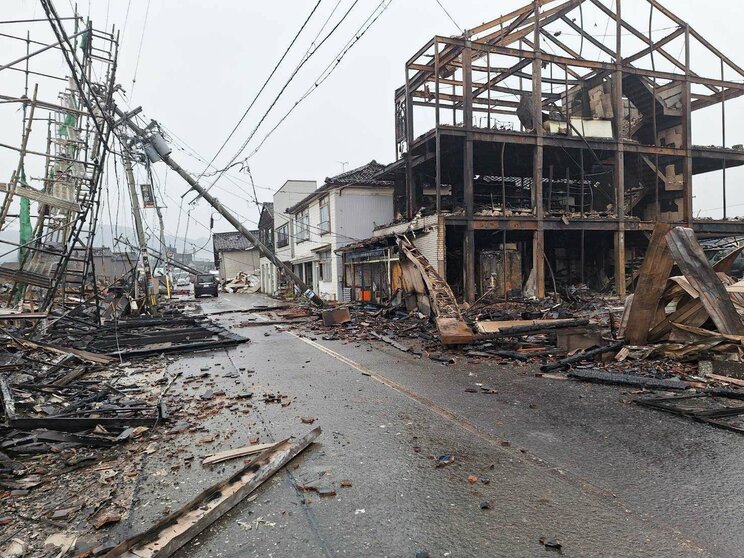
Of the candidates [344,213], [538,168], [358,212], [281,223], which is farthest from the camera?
[281,223]

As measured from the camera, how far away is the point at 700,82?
2184cm

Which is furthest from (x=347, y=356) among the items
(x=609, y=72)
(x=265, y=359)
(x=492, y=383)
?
(x=609, y=72)

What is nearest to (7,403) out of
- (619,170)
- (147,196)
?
(147,196)

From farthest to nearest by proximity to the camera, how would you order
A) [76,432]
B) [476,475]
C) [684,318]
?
[684,318], [76,432], [476,475]

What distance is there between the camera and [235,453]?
4359 millimetres

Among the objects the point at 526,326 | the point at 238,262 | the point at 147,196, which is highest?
the point at 147,196

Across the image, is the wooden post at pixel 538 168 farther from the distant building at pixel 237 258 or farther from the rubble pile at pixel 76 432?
the distant building at pixel 237 258

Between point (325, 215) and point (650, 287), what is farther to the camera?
point (325, 215)

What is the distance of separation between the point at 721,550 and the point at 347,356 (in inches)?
303

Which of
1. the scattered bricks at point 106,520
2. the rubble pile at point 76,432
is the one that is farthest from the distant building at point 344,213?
the scattered bricks at point 106,520

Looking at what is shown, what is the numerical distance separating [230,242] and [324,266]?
108ft

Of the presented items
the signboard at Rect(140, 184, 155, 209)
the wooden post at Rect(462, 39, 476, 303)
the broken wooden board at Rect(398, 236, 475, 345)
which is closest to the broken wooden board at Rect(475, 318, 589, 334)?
the broken wooden board at Rect(398, 236, 475, 345)

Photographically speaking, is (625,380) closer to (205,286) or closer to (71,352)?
(71,352)

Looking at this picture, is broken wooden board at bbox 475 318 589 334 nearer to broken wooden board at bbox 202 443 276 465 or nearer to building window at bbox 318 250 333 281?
broken wooden board at bbox 202 443 276 465
